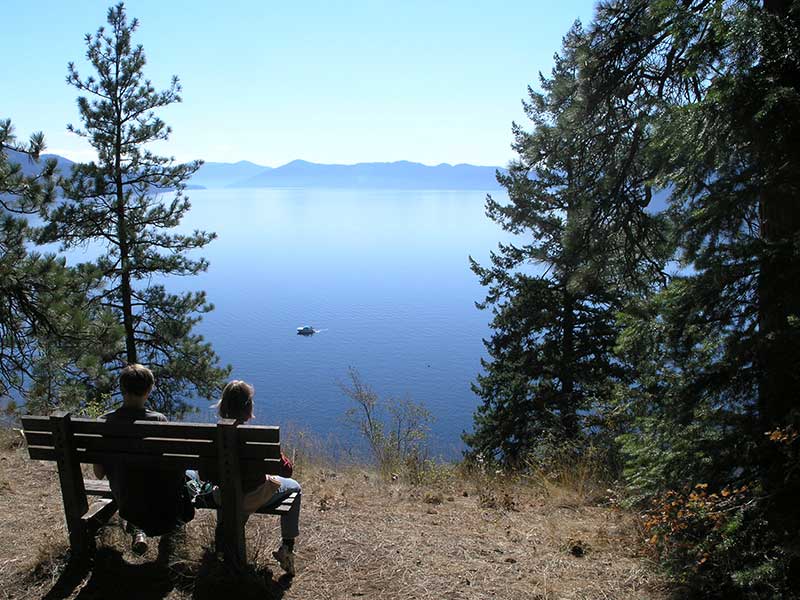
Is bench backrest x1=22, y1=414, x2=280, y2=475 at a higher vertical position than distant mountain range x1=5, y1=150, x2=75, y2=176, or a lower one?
lower

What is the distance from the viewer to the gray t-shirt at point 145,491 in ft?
12.0

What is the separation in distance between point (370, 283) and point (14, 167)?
4257 inches

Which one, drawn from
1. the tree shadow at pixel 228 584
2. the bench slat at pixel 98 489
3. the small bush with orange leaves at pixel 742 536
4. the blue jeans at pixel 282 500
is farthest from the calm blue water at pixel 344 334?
the small bush with orange leaves at pixel 742 536

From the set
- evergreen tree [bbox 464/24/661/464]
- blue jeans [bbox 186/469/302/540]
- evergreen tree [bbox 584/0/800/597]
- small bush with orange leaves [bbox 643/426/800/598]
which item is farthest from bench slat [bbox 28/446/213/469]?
evergreen tree [bbox 464/24/661/464]

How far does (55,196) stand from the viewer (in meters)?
7.96

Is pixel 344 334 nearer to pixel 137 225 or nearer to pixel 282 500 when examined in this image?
pixel 137 225

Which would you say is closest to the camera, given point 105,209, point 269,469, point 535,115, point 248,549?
point 269,469

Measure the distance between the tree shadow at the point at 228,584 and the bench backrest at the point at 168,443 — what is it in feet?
2.02

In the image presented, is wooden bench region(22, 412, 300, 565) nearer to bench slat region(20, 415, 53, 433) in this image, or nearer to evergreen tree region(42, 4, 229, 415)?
bench slat region(20, 415, 53, 433)

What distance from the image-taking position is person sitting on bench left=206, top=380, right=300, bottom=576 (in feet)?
12.0

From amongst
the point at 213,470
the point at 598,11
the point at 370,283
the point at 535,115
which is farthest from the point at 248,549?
the point at 370,283

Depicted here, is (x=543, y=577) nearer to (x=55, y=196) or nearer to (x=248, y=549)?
(x=248, y=549)

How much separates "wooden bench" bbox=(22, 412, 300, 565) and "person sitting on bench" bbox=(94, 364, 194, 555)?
0.36 ft

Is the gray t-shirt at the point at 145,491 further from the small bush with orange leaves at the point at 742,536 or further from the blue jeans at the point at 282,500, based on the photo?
the small bush with orange leaves at the point at 742,536
